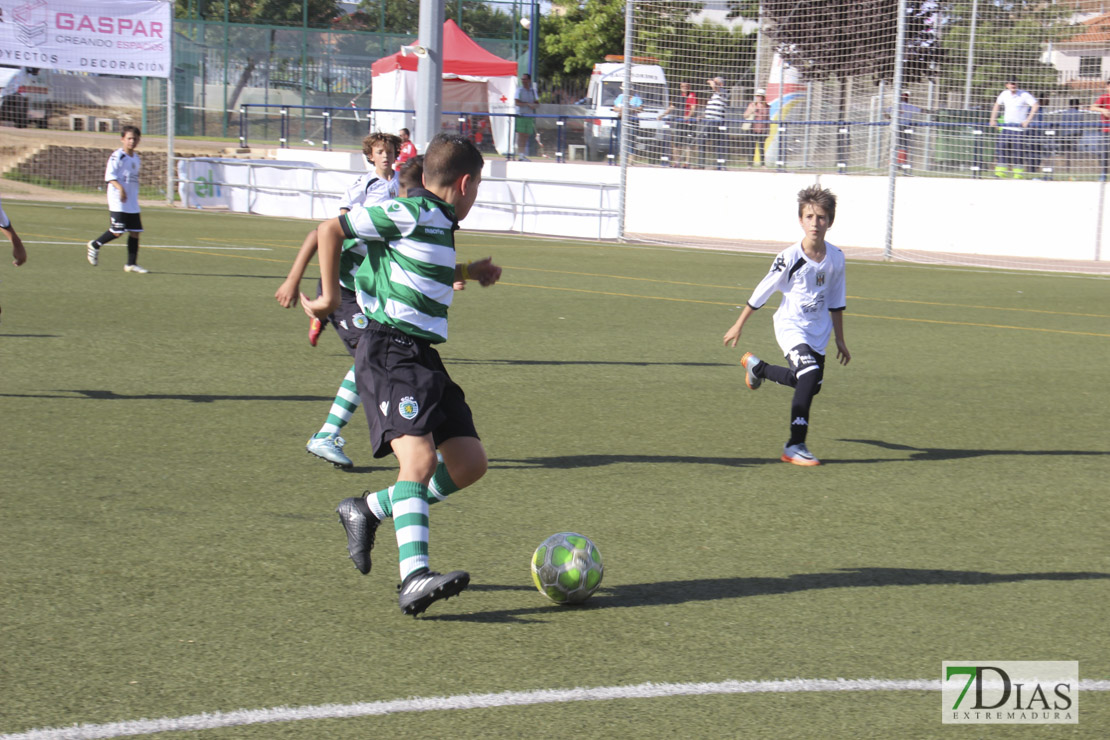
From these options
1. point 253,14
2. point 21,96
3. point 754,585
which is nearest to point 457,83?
point 21,96

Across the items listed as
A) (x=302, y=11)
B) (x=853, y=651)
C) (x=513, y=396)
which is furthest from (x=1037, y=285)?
(x=302, y=11)

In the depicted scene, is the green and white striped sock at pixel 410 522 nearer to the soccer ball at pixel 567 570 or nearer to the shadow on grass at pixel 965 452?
the soccer ball at pixel 567 570

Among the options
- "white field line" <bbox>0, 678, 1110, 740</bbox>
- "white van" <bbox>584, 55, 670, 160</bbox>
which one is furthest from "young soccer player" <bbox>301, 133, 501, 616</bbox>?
"white van" <bbox>584, 55, 670, 160</bbox>

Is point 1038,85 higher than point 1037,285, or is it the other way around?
point 1038,85

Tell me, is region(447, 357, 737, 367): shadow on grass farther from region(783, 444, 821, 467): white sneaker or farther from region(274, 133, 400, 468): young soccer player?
region(783, 444, 821, 467): white sneaker

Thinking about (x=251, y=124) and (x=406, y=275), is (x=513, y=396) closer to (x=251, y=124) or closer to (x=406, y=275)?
(x=406, y=275)

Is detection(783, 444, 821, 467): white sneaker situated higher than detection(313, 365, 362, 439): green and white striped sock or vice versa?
detection(313, 365, 362, 439): green and white striped sock

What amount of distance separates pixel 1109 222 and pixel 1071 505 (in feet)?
52.4

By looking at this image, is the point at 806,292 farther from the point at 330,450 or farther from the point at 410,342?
the point at 410,342

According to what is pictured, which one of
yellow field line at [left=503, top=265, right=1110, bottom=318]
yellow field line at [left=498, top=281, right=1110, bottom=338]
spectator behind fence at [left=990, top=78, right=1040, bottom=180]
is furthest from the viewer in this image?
spectator behind fence at [left=990, top=78, right=1040, bottom=180]

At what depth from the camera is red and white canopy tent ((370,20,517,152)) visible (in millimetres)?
31656

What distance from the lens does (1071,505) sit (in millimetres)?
6125

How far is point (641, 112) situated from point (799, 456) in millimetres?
18394
